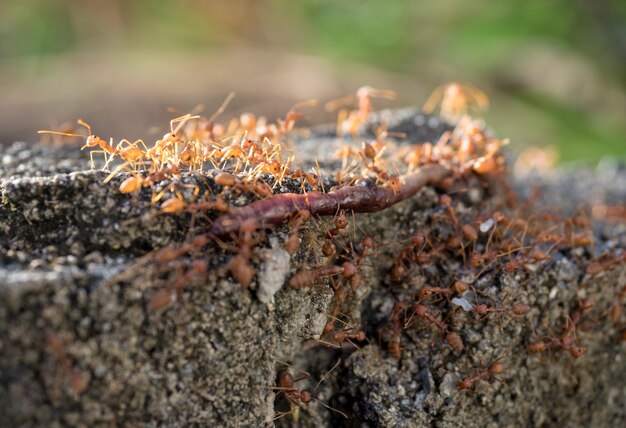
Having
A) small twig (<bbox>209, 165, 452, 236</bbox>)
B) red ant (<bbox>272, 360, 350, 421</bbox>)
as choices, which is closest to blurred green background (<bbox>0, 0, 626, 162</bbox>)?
small twig (<bbox>209, 165, 452, 236</bbox>)

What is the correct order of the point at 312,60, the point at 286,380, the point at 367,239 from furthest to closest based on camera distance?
1. the point at 312,60
2. the point at 367,239
3. the point at 286,380

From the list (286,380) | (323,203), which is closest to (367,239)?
(323,203)

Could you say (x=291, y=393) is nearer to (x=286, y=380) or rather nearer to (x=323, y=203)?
(x=286, y=380)

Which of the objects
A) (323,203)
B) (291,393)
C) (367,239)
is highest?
(323,203)

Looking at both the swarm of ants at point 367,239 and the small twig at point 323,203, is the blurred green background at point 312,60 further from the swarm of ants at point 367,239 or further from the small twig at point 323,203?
the small twig at point 323,203

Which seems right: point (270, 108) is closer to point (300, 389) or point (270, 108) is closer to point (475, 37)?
point (475, 37)

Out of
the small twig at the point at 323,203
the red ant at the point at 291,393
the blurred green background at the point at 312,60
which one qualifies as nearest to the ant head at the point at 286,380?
the red ant at the point at 291,393

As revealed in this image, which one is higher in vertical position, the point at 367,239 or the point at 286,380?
the point at 367,239
